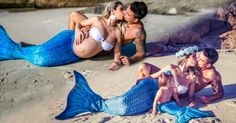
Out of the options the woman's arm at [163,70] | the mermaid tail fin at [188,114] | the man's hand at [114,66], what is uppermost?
the woman's arm at [163,70]

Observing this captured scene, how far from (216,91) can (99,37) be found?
166cm

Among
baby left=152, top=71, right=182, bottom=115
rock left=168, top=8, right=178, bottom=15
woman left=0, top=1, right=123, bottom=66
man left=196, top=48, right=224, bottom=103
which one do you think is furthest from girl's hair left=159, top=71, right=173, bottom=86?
rock left=168, top=8, right=178, bottom=15

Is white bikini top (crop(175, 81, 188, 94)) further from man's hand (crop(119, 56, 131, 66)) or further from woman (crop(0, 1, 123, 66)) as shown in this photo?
woman (crop(0, 1, 123, 66))

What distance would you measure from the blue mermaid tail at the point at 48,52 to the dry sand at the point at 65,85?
0.07 metres

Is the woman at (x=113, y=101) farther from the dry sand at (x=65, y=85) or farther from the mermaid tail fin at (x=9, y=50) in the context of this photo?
the mermaid tail fin at (x=9, y=50)

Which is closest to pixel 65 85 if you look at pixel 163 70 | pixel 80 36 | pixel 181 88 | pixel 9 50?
pixel 80 36

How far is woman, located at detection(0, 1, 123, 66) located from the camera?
6141 millimetres

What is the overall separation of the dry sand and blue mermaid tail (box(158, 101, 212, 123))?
51 mm

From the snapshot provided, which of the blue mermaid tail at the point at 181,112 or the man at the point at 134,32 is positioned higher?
the man at the point at 134,32

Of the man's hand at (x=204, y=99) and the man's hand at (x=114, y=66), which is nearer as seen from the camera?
the man's hand at (x=204, y=99)

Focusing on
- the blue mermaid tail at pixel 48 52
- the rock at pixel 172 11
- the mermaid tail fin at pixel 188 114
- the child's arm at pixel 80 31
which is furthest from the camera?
the rock at pixel 172 11

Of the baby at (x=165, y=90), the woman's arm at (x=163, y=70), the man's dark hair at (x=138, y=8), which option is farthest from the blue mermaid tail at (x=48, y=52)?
the baby at (x=165, y=90)

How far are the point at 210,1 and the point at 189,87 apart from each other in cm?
287

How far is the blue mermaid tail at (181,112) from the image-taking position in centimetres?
472
